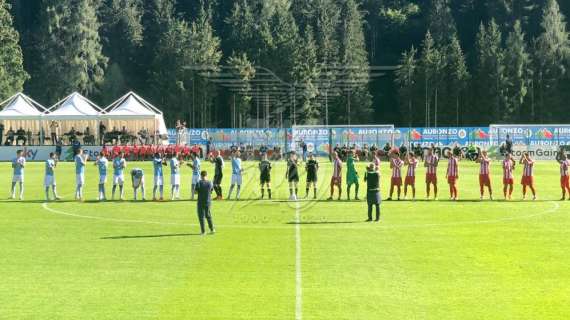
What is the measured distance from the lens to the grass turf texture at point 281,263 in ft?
50.0

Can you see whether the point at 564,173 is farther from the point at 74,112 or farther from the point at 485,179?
the point at 74,112

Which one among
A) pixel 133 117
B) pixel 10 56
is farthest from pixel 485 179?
pixel 10 56

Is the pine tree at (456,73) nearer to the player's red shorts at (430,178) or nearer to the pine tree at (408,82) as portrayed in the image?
the pine tree at (408,82)

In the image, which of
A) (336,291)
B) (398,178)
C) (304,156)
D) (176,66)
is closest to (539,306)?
(336,291)

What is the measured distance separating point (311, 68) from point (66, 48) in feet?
104

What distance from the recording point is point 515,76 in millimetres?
106125

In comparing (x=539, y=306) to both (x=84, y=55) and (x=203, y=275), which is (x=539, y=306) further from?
(x=84, y=55)

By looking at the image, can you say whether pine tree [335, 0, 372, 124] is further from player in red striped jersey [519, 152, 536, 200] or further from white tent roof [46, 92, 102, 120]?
player in red striped jersey [519, 152, 536, 200]

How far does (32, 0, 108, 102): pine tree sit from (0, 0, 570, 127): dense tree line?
0.14 m

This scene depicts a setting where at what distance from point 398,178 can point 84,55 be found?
83528 millimetres

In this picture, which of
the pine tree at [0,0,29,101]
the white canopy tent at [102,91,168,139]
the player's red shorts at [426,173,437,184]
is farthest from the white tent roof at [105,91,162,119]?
the player's red shorts at [426,173,437,184]

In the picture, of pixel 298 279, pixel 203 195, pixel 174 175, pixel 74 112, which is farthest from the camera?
pixel 74 112

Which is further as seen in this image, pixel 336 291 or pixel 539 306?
pixel 336 291

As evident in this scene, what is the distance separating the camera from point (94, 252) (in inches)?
851
